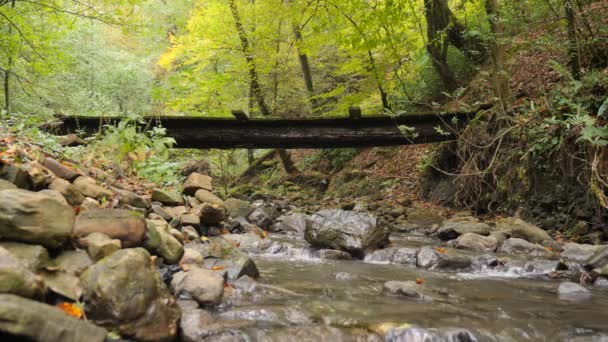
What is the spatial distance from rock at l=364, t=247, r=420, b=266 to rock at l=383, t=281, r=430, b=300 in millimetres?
1571

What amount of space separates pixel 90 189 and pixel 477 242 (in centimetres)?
533

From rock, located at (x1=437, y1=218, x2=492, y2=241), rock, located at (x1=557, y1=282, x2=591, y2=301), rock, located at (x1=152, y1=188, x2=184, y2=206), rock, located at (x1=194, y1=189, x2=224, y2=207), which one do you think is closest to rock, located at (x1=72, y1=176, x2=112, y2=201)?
rock, located at (x1=152, y1=188, x2=184, y2=206)

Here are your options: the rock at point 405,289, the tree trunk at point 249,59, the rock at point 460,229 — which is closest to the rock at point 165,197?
the rock at point 405,289

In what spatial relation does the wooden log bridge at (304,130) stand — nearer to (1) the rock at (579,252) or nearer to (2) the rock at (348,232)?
(2) the rock at (348,232)

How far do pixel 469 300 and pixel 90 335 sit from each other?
3366 millimetres

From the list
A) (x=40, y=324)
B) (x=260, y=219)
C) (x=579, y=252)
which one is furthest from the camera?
(x=260, y=219)

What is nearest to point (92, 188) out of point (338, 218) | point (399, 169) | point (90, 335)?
point (90, 335)

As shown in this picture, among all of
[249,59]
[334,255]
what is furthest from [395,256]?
[249,59]

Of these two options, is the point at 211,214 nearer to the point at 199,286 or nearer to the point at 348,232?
the point at 348,232

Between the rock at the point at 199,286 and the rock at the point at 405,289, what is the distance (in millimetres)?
1691

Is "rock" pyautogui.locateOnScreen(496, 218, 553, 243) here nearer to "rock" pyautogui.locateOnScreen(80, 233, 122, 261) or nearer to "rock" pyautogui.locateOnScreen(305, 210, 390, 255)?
"rock" pyautogui.locateOnScreen(305, 210, 390, 255)

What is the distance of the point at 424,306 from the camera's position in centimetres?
405

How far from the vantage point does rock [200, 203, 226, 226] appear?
6.74 m

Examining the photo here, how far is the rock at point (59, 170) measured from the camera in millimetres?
4594
